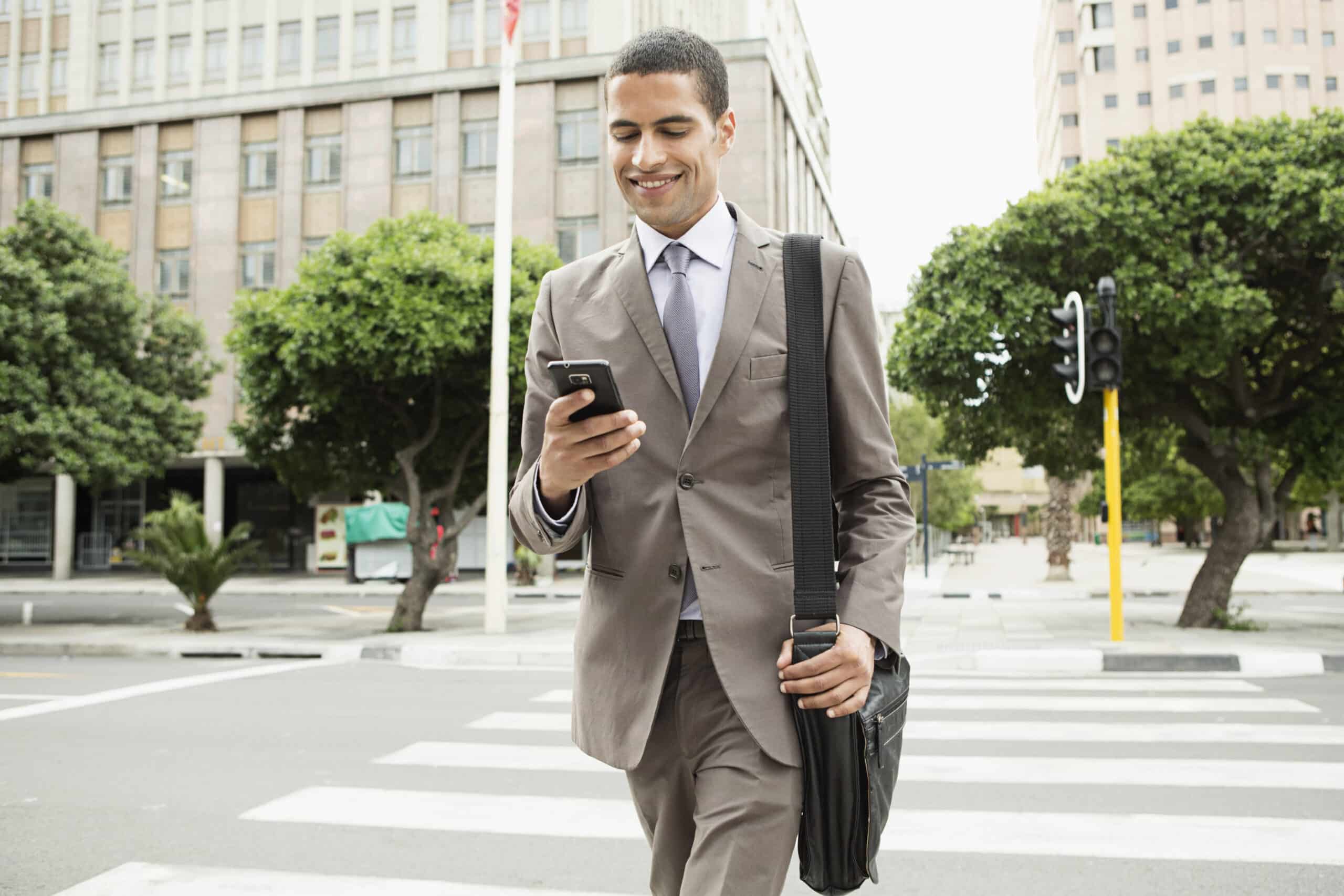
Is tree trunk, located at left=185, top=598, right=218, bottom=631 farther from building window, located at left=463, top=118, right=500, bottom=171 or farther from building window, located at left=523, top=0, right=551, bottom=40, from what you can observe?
building window, located at left=523, top=0, right=551, bottom=40

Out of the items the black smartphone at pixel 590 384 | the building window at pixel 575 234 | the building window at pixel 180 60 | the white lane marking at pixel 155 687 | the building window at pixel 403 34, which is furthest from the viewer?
the building window at pixel 180 60

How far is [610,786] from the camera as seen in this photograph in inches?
222

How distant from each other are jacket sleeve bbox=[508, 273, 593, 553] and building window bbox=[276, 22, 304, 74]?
114ft

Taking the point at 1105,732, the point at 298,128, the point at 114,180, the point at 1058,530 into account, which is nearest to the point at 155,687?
the point at 1105,732

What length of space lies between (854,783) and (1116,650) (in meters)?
9.72

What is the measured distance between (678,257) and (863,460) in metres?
0.51

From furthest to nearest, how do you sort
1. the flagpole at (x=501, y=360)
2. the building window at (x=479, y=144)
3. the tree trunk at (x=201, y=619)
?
the building window at (x=479, y=144) → the tree trunk at (x=201, y=619) → the flagpole at (x=501, y=360)

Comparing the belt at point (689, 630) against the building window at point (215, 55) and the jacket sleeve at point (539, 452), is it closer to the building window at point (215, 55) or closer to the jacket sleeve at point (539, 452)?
the jacket sleeve at point (539, 452)

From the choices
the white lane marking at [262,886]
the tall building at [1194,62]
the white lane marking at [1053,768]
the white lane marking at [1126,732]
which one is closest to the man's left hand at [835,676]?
the white lane marking at [262,886]

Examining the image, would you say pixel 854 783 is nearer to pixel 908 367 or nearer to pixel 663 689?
pixel 663 689

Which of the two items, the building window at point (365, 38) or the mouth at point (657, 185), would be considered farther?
the building window at point (365, 38)

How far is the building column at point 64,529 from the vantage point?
3073 cm

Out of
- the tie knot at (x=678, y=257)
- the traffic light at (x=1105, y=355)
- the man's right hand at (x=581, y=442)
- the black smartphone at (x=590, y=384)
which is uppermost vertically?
the traffic light at (x=1105, y=355)

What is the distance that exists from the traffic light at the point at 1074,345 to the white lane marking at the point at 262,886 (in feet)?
26.8
